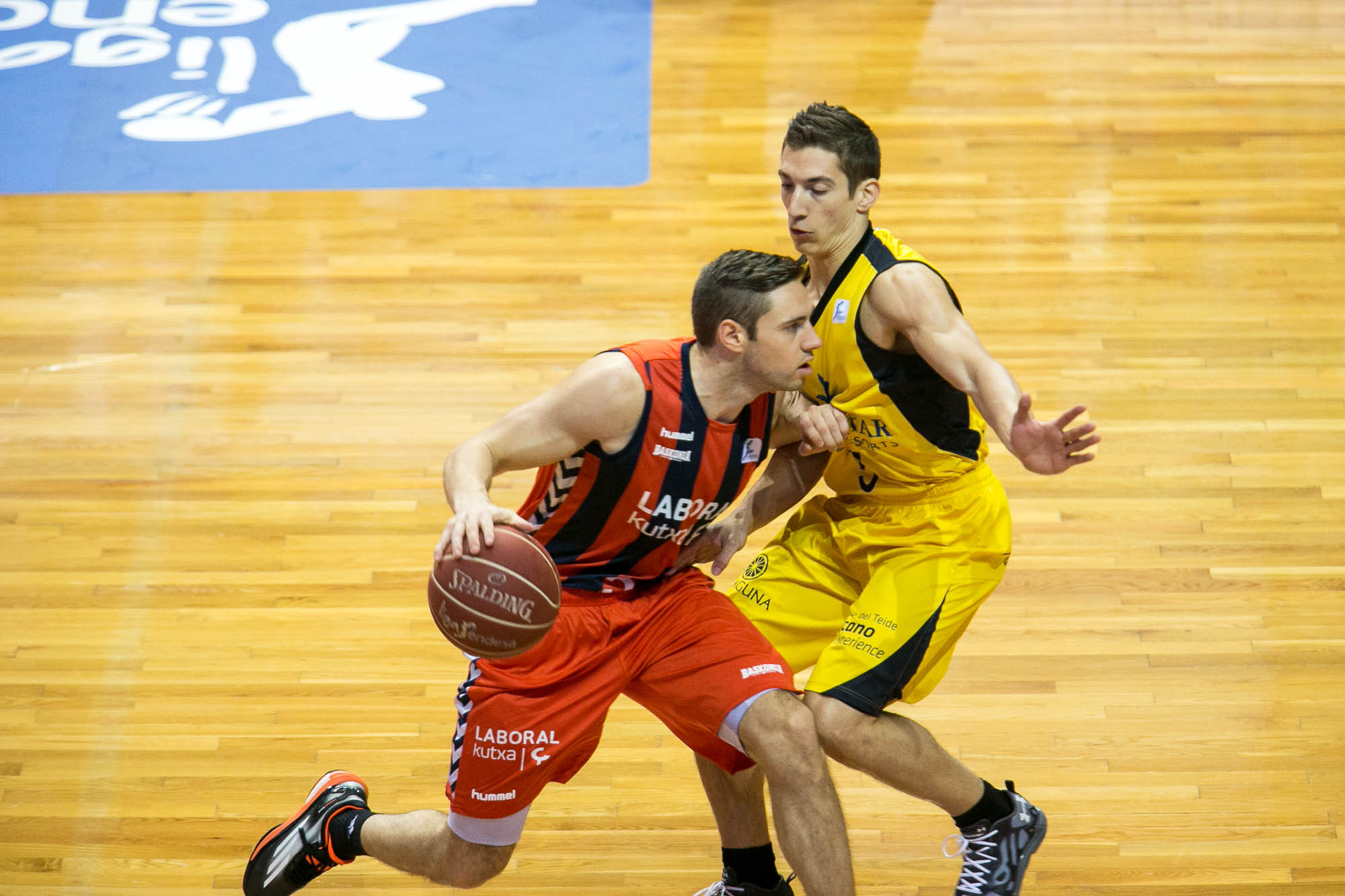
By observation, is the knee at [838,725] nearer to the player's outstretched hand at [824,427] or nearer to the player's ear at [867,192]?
the player's outstretched hand at [824,427]

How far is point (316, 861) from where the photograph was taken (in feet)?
11.4

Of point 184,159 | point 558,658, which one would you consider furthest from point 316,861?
point 184,159

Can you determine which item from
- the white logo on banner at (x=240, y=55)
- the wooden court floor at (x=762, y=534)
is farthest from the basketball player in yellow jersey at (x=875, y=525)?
the white logo on banner at (x=240, y=55)

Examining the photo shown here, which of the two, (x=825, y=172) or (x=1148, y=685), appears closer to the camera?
(x=825, y=172)

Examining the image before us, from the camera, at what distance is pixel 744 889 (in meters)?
3.45

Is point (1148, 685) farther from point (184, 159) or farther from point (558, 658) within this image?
point (184, 159)

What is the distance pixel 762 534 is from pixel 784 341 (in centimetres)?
191

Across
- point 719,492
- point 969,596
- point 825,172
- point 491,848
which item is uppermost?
point 825,172

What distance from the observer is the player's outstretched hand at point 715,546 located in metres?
3.42

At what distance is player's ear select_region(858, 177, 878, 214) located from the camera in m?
3.35

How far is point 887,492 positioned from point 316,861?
1811mm

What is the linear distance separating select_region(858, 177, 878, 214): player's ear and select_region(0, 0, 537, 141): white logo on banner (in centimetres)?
435

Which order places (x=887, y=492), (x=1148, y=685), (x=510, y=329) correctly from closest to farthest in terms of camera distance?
(x=887, y=492), (x=1148, y=685), (x=510, y=329)

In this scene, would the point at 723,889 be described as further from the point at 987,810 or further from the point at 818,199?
the point at 818,199
